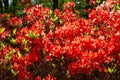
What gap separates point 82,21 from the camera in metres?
10.1

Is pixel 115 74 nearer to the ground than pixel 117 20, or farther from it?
nearer to the ground

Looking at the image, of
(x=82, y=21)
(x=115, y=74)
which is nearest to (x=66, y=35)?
(x=82, y=21)

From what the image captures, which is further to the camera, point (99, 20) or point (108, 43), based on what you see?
point (99, 20)

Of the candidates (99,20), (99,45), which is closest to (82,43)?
(99,45)

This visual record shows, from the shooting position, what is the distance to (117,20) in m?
9.25

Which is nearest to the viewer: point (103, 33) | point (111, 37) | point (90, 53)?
point (90, 53)

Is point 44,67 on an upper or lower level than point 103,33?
lower

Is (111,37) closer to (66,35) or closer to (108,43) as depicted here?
(108,43)

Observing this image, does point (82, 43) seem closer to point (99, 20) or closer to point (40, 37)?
point (40, 37)

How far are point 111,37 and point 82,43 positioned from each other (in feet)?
2.49

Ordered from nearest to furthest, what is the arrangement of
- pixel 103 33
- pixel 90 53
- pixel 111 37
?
pixel 90 53 < pixel 111 37 < pixel 103 33

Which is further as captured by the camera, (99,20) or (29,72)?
(99,20)

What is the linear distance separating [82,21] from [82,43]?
1500mm

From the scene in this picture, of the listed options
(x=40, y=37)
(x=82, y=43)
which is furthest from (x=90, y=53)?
(x=40, y=37)
